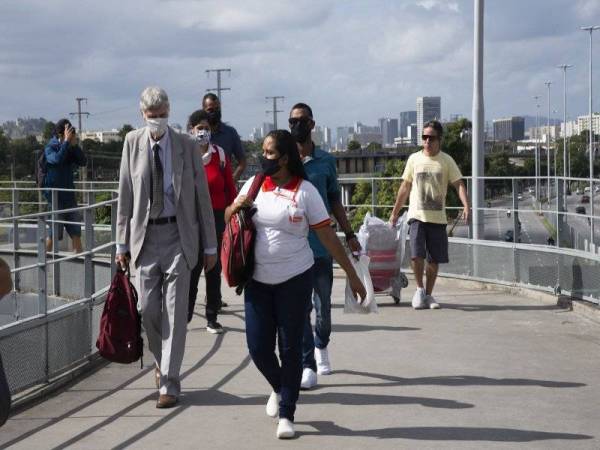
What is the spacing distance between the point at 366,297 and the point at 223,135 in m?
3.62

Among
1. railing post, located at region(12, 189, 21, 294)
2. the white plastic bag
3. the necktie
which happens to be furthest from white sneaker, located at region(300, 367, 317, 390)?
railing post, located at region(12, 189, 21, 294)

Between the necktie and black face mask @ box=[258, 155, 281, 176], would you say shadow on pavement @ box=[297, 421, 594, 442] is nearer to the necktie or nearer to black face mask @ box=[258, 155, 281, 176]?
black face mask @ box=[258, 155, 281, 176]

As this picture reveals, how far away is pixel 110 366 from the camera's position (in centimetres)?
879

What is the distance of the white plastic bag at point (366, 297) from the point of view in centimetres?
766

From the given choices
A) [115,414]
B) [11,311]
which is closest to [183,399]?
[115,414]

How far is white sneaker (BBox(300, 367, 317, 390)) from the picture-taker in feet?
25.0

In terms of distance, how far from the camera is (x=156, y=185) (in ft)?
23.4

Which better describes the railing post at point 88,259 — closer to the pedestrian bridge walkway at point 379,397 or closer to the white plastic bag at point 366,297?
the pedestrian bridge walkway at point 379,397

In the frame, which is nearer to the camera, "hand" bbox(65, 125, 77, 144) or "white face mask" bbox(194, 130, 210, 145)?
"white face mask" bbox(194, 130, 210, 145)

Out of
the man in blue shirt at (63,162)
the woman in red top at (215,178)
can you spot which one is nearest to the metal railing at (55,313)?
the woman in red top at (215,178)

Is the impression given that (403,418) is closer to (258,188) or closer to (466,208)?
(258,188)

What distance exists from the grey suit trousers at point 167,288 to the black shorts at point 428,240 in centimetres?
472

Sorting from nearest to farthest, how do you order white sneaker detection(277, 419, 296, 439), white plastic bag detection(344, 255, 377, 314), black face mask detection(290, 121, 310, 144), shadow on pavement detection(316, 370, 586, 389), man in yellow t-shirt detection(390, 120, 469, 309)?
white sneaker detection(277, 419, 296, 439) → black face mask detection(290, 121, 310, 144) → white plastic bag detection(344, 255, 377, 314) → shadow on pavement detection(316, 370, 586, 389) → man in yellow t-shirt detection(390, 120, 469, 309)

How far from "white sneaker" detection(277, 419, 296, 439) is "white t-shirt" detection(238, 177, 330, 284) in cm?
81
